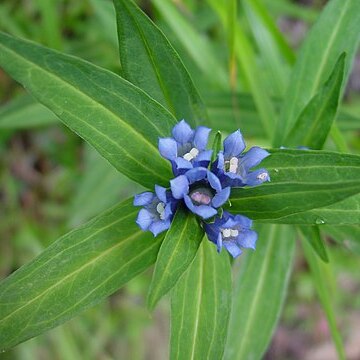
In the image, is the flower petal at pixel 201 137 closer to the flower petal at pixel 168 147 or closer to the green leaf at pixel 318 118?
the flower petal at pixel 168 147

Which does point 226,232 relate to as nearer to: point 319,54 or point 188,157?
point 188,157

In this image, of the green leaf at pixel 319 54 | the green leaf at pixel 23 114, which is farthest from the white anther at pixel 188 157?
the green leaf at pixel 23 114

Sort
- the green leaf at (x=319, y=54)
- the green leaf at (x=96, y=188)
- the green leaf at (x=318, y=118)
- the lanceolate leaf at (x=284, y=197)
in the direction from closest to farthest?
1. the lanceolate leaf at (x=284, y=197)
2. the green leaf at (x=318, y=118)
3. the green leaf at (x=319, y=54)
4. the green leaf at (x=96, y=188)

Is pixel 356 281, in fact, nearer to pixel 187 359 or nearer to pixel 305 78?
pixel 305 78

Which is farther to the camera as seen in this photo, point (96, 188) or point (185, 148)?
point (96, 188)

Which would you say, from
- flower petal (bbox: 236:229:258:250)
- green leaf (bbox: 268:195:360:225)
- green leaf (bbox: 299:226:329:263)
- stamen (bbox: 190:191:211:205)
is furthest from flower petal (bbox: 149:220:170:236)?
green leaf (bbox: 299:226:329:263)

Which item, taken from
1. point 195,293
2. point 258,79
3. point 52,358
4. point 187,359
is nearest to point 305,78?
point 258,79

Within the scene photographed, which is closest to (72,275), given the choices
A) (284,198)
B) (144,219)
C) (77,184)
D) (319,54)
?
(144,219)
